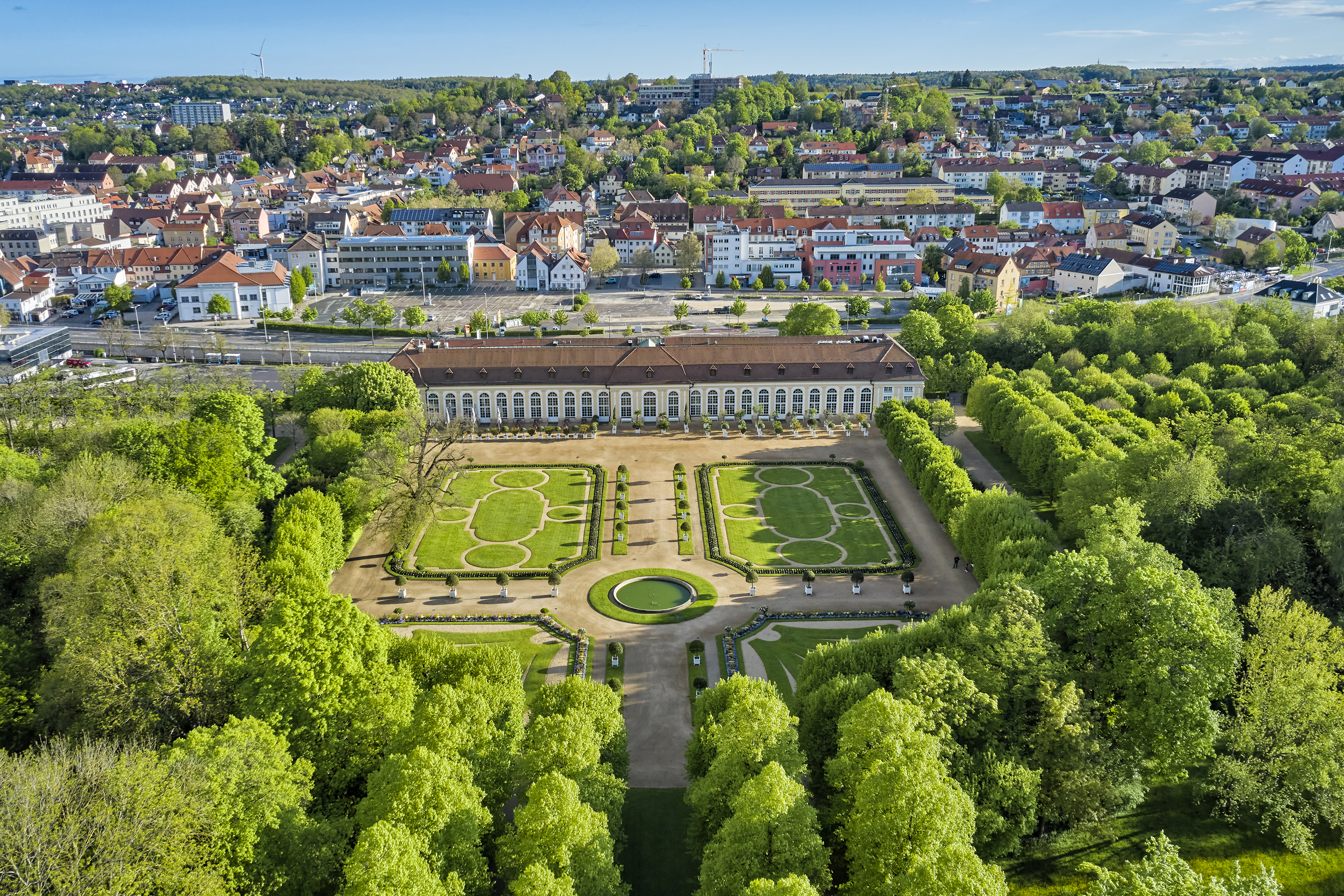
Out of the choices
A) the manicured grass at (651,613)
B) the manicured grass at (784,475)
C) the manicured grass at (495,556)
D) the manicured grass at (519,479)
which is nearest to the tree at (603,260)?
the manicured grass at (519,479)

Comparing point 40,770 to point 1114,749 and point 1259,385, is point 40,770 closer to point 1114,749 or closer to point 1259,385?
point 1114,749

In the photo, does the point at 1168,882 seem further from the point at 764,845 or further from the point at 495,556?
the point at 495,556

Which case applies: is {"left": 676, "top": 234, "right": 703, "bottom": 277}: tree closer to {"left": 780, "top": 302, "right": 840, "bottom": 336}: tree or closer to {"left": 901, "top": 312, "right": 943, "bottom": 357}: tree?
{"left": 780, "top": 302, "right": 840, "bottom": 336}: tree

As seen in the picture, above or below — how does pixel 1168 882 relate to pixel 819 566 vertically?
above

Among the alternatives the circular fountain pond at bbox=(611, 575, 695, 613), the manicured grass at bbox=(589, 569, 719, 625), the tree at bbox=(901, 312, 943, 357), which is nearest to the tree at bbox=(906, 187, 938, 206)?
the tree at bbox=(901, 312, 943, 357)

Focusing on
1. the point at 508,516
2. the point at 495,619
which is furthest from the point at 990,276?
the point at 495,619
